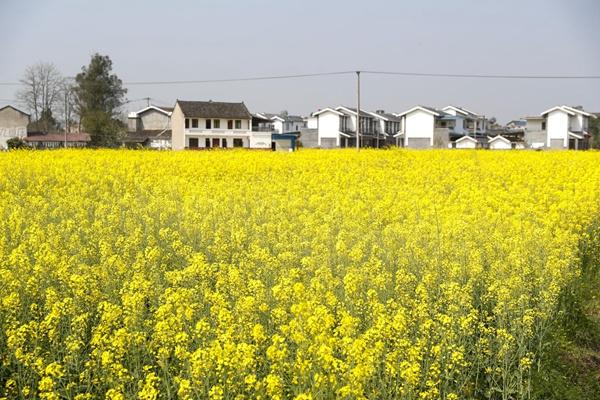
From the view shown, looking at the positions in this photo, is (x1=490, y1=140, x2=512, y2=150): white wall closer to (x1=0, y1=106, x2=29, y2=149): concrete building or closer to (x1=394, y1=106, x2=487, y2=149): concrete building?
(x1=394, y1=106, x2=487, y2=149): concrete building

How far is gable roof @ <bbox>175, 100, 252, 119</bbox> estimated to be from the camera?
213ft

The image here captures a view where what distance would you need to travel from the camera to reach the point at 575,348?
709cm

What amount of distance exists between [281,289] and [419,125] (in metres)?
67.8

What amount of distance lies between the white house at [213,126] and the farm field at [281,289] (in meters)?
49.0

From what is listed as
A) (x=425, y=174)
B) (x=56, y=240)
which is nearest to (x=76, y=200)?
(x=56, y=240)

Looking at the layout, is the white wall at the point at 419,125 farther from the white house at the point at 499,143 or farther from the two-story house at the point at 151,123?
the two-story house at the point at 151,123

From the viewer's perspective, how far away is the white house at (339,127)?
71.9 meters

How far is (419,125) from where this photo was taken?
71375 millimetres

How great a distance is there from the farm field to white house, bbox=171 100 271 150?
49.0 m

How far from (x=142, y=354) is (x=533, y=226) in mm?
7141

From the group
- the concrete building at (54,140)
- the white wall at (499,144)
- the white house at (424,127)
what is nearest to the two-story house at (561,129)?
the white wall at (499,144)

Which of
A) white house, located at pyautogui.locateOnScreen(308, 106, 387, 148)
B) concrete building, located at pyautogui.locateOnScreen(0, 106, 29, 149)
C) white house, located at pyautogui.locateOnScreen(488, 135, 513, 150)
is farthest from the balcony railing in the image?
white house, located at pyautogui.locateOnScreen(488, 135, 513, 150)

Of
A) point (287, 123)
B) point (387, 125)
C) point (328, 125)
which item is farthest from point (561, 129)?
point (287, 123)

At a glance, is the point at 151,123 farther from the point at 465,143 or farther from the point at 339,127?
the point at 465,143
